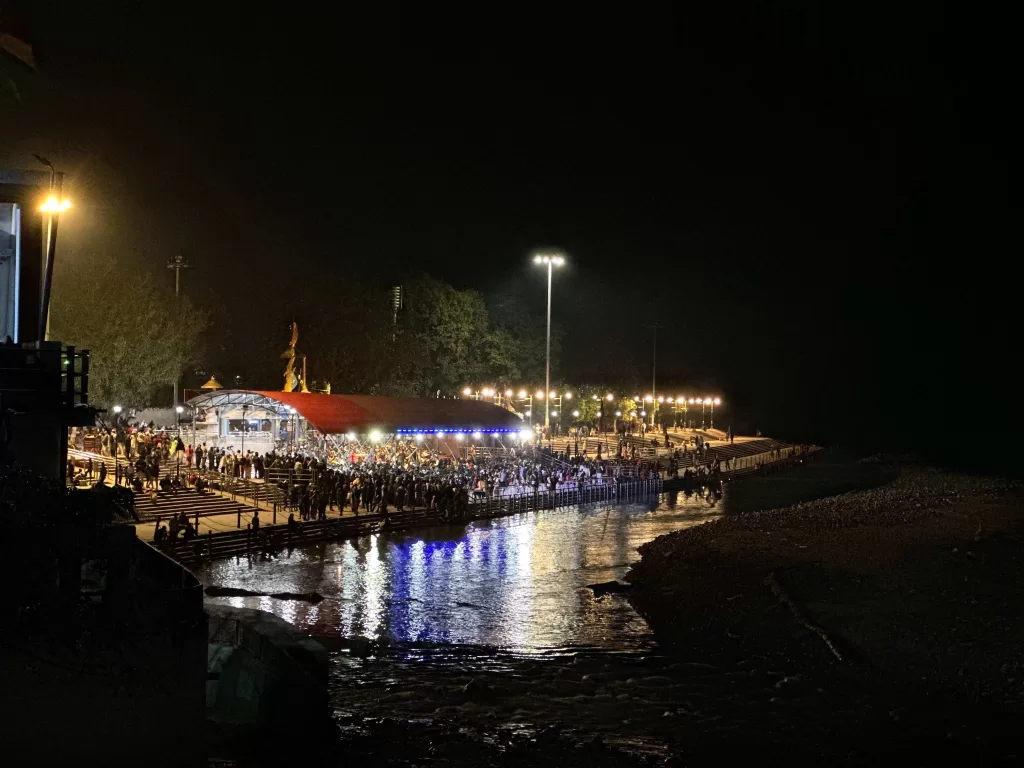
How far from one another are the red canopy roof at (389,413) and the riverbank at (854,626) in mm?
15022

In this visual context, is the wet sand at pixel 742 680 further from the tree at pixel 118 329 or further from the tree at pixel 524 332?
the tree at pixel 524 332

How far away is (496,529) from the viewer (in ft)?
127

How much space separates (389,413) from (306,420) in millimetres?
5701

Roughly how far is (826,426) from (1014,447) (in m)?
50.9

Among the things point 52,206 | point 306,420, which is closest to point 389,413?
point 306,420

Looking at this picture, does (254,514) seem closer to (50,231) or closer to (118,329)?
(118,329)

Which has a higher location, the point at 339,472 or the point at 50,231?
the point at 50,231

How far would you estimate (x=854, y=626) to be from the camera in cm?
2125

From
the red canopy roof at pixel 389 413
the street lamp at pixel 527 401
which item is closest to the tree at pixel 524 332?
the street lamp at pixel 527 401

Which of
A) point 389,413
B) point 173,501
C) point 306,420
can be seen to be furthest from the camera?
point 389,413

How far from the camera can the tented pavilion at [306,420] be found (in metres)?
40.8

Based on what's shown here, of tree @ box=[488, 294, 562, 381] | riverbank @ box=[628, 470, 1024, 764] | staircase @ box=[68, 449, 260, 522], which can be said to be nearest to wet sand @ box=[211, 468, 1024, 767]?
riverbank @ box=[628, 470, 1024, 764]

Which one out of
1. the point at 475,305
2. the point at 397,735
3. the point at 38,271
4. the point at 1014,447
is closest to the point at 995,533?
the point at 397,735

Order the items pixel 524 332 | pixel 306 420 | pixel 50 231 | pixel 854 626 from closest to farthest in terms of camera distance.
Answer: pixel 50 231 < pixel 854 626 < pixel 306 420 < pixel 524 332
